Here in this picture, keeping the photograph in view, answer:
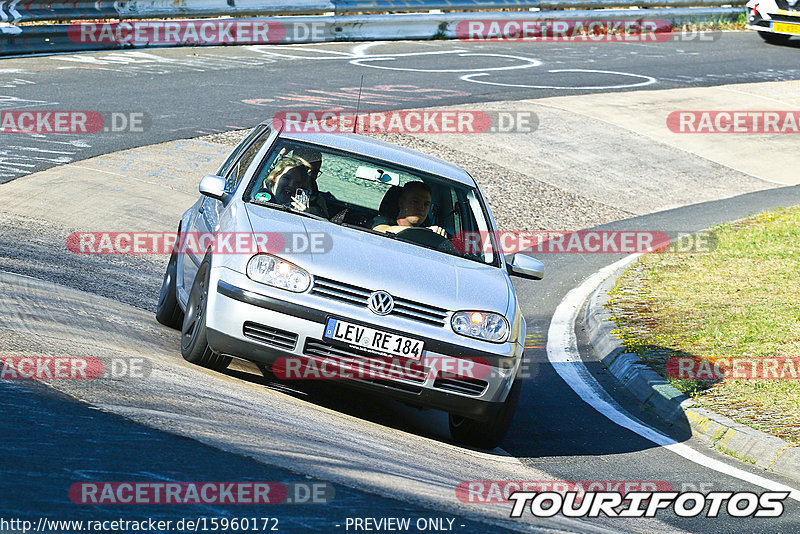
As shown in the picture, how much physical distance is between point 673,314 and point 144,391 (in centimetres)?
603

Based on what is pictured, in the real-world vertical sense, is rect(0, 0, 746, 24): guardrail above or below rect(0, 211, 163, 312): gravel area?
above

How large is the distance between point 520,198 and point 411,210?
26.1 feet

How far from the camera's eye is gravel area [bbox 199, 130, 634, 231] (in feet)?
48.0

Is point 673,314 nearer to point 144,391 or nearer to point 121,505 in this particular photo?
point 144,391

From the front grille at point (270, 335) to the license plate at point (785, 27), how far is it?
974 inches

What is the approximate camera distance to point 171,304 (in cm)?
794

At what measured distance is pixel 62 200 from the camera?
37.8 ft

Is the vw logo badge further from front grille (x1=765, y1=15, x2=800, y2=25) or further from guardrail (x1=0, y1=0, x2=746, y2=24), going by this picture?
front grille (x1=765, y1=15, x2=800, y2=25)

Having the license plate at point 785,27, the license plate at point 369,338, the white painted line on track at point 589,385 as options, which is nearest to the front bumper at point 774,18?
the license plate at point 785,27

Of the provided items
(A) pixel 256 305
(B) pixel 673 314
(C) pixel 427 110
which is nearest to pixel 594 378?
(B) pixel 673 314

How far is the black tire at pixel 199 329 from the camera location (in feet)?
21.1

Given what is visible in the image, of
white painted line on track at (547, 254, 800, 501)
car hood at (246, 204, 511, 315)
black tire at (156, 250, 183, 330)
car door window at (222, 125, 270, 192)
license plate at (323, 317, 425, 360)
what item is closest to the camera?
license plate at (323, 317, 425, 360)

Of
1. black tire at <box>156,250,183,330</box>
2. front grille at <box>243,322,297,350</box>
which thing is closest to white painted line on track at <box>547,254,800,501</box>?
front grille at <box>243,322,297,350</box>

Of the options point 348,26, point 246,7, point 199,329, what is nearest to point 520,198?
point 199,329
